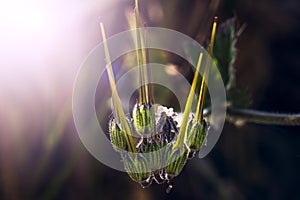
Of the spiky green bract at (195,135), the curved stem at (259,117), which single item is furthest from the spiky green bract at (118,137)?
the curved stem at (259,117)

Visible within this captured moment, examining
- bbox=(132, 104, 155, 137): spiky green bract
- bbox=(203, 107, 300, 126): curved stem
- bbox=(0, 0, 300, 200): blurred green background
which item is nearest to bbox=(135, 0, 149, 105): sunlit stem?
bbox=(132, 104, 155, 137): spiky green bract

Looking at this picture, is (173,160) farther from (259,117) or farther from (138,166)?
(259,117)

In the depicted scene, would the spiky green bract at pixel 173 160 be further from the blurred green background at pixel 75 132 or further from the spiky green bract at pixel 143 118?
the blurred green background at pixel 75 132

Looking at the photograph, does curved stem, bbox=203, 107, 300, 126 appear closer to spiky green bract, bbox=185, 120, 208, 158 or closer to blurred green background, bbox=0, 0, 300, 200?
blurred green background, bbox=0, 0, 300, 200

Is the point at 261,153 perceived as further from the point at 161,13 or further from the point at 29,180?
the point at 29,180

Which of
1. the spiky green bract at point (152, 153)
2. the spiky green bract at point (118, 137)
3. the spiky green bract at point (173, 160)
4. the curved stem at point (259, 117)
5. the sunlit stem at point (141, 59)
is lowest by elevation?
the curved stem at point (259, 117)
